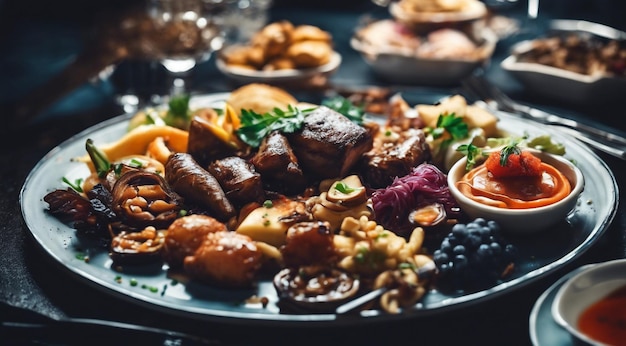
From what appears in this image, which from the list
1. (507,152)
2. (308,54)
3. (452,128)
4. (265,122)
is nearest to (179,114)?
(265,122)

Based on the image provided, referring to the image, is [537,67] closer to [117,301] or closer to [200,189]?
[200,189]

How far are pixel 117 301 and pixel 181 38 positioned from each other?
2.45 meters

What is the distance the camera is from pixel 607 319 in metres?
2.30

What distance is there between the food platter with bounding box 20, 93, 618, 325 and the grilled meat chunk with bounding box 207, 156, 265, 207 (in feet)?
1.70

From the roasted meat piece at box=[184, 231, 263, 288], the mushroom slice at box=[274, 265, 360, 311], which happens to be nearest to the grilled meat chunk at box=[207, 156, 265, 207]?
the roasted meat piece at box=[184, 231, 263, 288]

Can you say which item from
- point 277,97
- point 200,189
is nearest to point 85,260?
point 200,189

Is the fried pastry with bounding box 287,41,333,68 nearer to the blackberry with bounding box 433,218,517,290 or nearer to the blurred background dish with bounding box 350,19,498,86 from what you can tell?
the blurred background dish with bounding box 350,19,498,86

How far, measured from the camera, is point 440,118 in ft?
11.6

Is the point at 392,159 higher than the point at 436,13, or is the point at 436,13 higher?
the point at 392,159

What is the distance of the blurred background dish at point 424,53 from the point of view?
4.80m

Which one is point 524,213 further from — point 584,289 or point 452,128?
point 452,128

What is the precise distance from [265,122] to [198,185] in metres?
0.55

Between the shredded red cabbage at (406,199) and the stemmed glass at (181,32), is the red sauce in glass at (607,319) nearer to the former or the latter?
the shredded red cabbage at (406,199)

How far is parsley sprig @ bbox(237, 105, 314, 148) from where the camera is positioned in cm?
334
